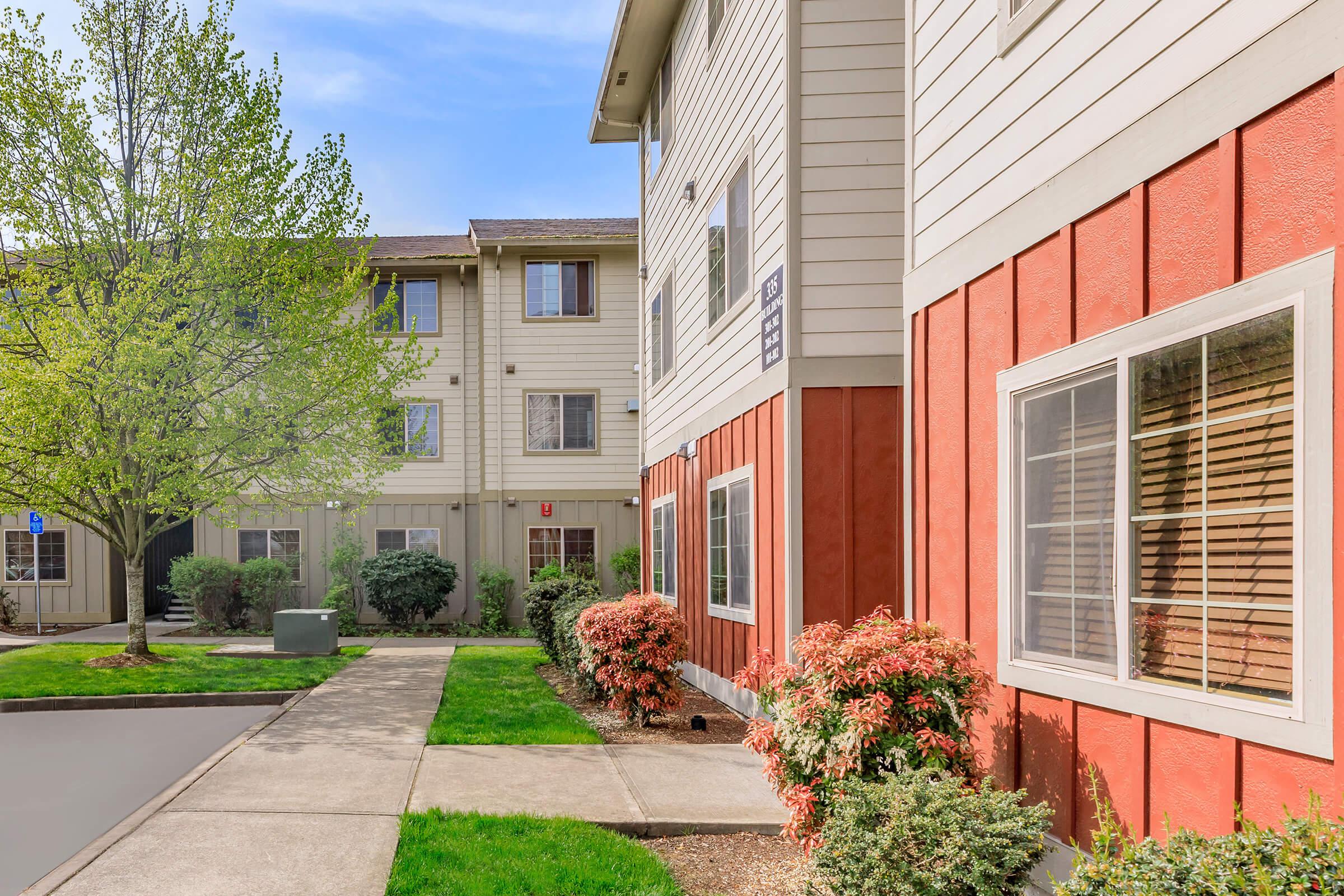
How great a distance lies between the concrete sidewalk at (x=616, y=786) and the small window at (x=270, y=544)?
15.3 m

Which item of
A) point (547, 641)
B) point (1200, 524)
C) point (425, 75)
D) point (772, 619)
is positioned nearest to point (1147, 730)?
point (1200, 524)

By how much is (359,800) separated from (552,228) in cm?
1832

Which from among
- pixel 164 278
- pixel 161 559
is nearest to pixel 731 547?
pixel 164 278

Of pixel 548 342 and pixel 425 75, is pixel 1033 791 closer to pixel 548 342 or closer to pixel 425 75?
pixel 548 342

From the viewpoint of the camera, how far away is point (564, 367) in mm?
22734

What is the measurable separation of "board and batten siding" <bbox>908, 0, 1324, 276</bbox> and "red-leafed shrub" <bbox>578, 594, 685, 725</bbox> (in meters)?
4.49

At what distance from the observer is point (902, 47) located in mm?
8477

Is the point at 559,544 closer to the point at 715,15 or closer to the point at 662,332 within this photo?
the point at 662,332

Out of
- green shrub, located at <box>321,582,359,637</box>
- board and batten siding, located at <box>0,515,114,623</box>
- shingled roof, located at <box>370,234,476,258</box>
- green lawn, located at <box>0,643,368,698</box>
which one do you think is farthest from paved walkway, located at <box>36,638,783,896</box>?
board and batten siding, located at <box>0,515,114,623</box>

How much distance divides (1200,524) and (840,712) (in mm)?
1893

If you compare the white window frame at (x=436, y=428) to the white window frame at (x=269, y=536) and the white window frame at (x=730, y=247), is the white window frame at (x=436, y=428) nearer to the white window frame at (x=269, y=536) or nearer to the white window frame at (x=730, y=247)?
the white window frame at (x=269, y=536)

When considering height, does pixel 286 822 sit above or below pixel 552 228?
below

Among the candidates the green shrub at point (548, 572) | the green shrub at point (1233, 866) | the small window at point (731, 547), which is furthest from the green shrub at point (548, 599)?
the green shrub at point (1233, 866)

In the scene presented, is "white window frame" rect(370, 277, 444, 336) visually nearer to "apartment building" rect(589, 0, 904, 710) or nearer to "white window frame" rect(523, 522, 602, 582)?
"white window frame" rect(523, 522, 602, 582)
